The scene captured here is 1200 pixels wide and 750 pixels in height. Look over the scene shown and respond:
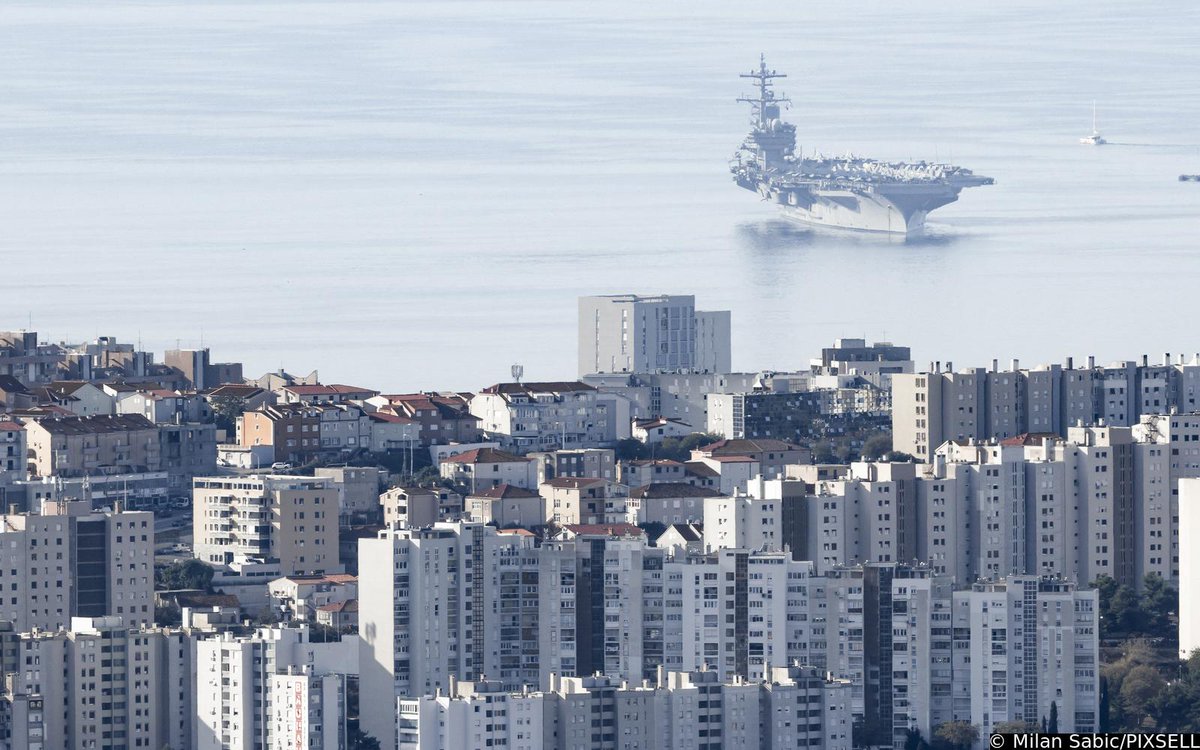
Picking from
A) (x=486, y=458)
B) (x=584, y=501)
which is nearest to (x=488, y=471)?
(x=486, y=458)

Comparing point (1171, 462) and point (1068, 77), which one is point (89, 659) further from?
point (1068, 77)

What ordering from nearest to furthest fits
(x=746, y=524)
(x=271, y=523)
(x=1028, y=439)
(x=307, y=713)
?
(x=307, y=713)
(x=746, y=524)
(x=271, y=523)
(x=1028, y=439)

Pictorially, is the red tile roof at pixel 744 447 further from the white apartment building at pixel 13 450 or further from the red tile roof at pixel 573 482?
the white apartment building at pixel 13 450

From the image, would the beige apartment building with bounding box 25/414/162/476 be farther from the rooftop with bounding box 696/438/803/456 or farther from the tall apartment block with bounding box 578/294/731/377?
the tall apartment block with bounding box 578/294/731/377

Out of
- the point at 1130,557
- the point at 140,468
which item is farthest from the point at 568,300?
the point at 1130,557

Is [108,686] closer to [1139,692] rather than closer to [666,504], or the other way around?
[1139,692]

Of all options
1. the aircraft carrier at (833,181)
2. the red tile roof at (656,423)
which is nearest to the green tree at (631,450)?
the red tile roof at (656,423)

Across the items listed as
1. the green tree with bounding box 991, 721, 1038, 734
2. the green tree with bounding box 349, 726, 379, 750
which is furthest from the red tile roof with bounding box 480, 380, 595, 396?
the green tree with bounding box 349, 726, 379, 750
